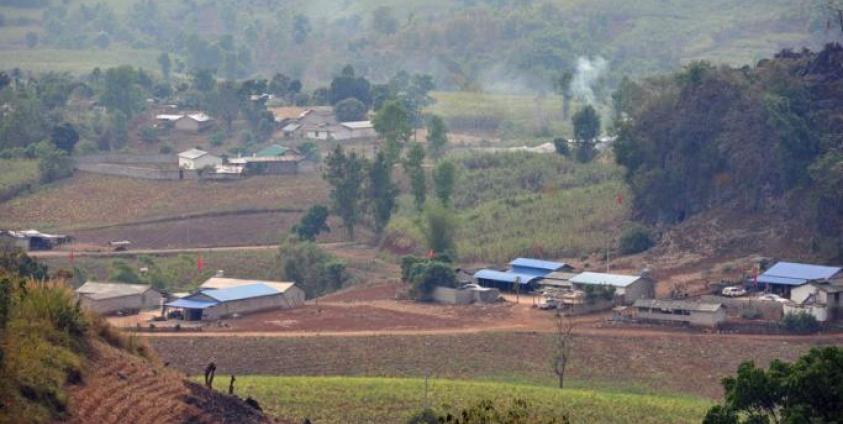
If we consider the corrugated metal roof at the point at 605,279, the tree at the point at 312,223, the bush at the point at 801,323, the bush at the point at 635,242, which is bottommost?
the bush at the point at 801,323

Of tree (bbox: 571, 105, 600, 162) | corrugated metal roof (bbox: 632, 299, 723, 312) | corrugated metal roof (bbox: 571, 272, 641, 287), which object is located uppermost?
tree (bbox: 571, 105, 600, 162)

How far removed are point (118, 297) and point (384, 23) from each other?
8507 centimetres

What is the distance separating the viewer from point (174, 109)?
319ft

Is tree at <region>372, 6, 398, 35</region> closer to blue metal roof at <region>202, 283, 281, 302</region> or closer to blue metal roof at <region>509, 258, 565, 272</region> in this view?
blue metal roof at <region>509, 258, 565, 272</region>

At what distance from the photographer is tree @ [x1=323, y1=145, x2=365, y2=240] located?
69312 mm

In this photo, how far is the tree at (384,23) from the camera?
137 metres

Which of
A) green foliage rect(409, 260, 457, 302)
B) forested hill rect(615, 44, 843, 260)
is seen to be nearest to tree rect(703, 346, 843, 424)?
green foliage rect(409, 260, 457, 302)

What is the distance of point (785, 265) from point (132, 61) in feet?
276

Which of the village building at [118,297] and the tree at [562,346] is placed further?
the village building at [118,297]

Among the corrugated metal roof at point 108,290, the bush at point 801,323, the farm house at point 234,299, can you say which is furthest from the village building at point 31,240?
the bush at point 801,323

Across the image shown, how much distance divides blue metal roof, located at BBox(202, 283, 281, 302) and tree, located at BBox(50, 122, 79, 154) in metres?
28.9

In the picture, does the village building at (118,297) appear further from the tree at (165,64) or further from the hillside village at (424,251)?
the tree at (165,64)

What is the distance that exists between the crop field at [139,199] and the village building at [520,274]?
1851cm

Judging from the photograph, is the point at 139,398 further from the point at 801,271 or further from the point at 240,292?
the point at 801,271
